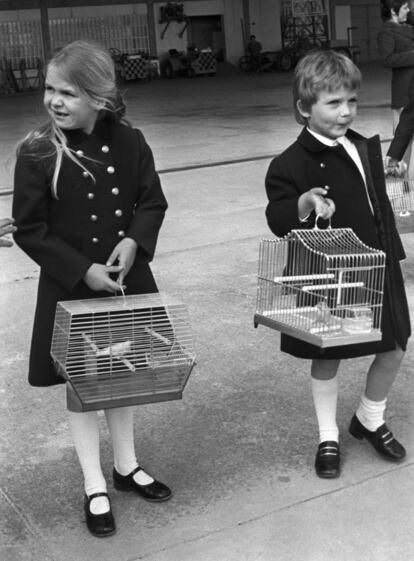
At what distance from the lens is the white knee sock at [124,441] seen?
307 cm

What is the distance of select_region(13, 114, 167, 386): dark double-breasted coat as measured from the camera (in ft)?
9.41

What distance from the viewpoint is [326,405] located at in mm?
3252

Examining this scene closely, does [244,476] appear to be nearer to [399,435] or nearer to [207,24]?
[399,435]

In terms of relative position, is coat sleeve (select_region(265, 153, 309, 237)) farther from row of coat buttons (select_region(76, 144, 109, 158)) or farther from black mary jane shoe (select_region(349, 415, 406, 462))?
black mary jane shoe (select_region(349, 415, 406, 462))

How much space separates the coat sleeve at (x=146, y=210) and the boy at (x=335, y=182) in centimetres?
A: 38

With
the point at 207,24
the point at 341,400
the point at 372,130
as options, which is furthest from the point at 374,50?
the point at 341,400

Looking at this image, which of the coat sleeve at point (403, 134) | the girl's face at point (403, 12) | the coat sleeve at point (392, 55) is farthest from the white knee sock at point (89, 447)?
the girl's face at point (403, 12)

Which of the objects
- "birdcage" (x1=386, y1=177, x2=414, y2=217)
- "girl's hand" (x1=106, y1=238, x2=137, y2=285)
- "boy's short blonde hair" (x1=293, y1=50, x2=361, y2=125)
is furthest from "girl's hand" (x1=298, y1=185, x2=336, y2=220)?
"birdcage" (x1=386, y1=177, x2=414, y2=217)

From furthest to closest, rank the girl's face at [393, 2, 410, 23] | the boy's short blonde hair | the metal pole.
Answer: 1. the metal pole
2. the girl's face at [393, 2, 410, 23]
3. the boy's short blonde hair

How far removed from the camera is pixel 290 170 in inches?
122

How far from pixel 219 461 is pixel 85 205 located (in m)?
1.07

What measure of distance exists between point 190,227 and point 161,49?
94.3 ft

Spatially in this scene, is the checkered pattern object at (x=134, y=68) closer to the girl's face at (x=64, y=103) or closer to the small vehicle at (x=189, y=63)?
the small vehicle at (x=189, y=63)

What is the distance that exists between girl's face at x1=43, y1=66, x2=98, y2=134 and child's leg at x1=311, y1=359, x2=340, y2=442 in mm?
1138
